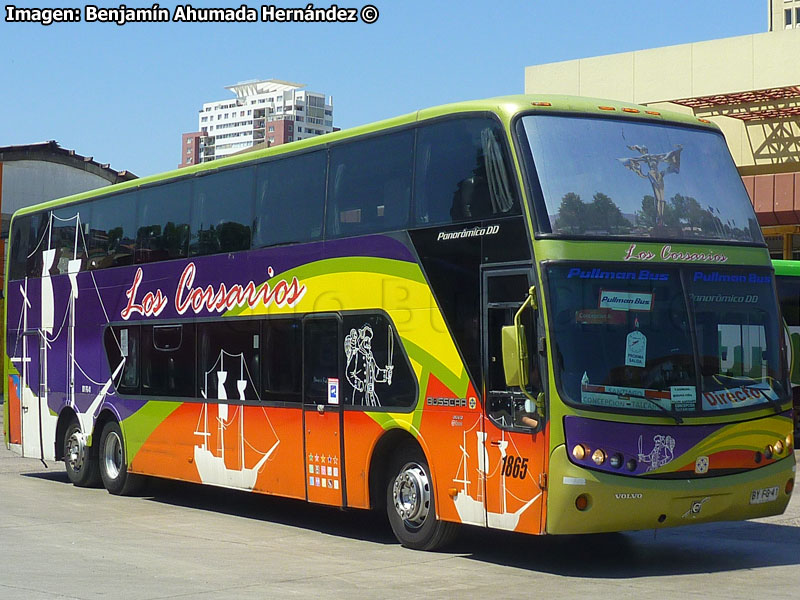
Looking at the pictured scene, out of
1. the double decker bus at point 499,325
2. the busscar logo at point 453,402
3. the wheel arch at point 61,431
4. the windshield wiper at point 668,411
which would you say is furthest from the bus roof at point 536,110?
the wheel arch at point 61,431

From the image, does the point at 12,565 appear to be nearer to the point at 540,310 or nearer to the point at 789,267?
the point at 540,310

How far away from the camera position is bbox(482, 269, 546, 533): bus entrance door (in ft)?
34.6

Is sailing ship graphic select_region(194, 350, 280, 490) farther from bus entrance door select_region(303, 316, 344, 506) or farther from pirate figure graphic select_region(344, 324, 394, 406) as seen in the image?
pirate figure graphic select_region(344, 324, 394, 406)

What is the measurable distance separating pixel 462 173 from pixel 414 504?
324 centimetres

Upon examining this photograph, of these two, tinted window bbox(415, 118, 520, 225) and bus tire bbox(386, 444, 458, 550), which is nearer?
tinted window bbox(415, 118, 520, 225)

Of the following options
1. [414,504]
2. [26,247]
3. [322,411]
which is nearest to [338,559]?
[414,504]

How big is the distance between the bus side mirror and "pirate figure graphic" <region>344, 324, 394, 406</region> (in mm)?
2296

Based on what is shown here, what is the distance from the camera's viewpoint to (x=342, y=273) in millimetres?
13289

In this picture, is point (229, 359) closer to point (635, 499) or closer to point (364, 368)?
point (364, 368)

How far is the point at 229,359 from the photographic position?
608 inches

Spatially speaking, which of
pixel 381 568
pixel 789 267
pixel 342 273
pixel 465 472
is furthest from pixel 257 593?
pixel 789 267

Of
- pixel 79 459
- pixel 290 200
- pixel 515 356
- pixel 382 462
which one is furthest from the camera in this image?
pixel 79 459

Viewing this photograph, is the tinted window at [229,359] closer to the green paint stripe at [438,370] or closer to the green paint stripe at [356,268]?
the green paint stripe at [356,268]

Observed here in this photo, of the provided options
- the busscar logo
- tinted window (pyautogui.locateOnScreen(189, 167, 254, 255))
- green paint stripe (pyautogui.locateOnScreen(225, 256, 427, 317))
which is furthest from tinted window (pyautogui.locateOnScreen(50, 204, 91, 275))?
the busscar logo
